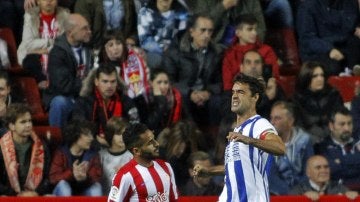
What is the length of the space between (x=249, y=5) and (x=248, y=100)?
5.61m

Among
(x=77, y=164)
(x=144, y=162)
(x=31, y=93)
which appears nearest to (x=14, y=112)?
(x=77, y=164)

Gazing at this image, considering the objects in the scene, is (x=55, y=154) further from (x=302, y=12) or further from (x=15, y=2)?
(x=302, y=12)

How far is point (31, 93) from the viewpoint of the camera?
15164 millimetres

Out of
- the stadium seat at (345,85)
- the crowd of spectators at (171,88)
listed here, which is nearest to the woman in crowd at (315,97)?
the crowd of spectators at (171,88)

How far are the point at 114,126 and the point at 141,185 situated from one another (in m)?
2.86

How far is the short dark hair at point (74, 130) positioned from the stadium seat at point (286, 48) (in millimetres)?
3163

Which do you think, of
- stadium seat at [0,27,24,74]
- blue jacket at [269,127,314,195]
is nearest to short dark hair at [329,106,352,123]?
blue jacket at [269,127,314,195]

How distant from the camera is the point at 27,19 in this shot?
609 inches

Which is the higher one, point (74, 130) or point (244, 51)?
point (244, 51)

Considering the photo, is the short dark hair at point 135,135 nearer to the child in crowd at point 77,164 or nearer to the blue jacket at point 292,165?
the child in crowd at point 77,164

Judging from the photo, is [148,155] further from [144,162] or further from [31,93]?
[31,93]

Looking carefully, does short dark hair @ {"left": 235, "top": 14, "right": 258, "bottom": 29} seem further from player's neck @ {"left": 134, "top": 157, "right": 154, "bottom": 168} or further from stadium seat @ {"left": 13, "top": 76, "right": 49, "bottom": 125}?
player's neck @ {"left": 134, "top": 157, "right": 154, "bottom": 168}

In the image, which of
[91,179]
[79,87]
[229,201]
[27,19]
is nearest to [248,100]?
[229,201]

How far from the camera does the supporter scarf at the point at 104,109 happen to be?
14.5 metres
